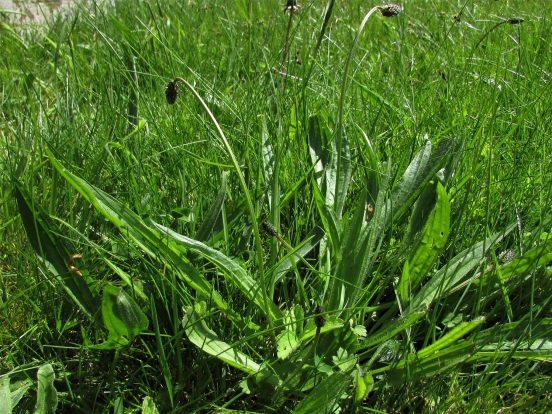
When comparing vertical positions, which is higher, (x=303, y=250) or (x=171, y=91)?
(x=171, y=91)

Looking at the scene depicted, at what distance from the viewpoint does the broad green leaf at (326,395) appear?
926mm

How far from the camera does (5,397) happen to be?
3.22 feet

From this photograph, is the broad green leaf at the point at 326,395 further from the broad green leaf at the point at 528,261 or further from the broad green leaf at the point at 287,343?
the broad green leaf at the point at 528,261

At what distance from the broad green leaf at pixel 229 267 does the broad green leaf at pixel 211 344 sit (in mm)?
99

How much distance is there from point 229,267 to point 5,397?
1.56ft

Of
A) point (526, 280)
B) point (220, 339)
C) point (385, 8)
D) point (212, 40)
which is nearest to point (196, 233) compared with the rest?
point (220, 339)

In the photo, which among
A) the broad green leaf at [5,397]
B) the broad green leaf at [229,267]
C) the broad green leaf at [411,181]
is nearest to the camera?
the broad green leaf at [5,397]

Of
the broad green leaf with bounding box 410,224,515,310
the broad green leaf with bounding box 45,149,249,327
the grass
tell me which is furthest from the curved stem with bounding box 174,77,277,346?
the broad green leaf with bounding box 410,224,515,310

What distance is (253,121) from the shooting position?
5.63ft

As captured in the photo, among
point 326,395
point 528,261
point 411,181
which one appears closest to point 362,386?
point 326,395

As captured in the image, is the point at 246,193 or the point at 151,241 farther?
the point at 151,241

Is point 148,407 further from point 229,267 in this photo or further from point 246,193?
point 246,193

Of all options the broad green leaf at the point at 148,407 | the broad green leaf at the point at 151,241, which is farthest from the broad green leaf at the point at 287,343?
the broad green leaf at the point at 148,407

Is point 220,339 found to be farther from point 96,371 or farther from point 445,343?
point 445,343
